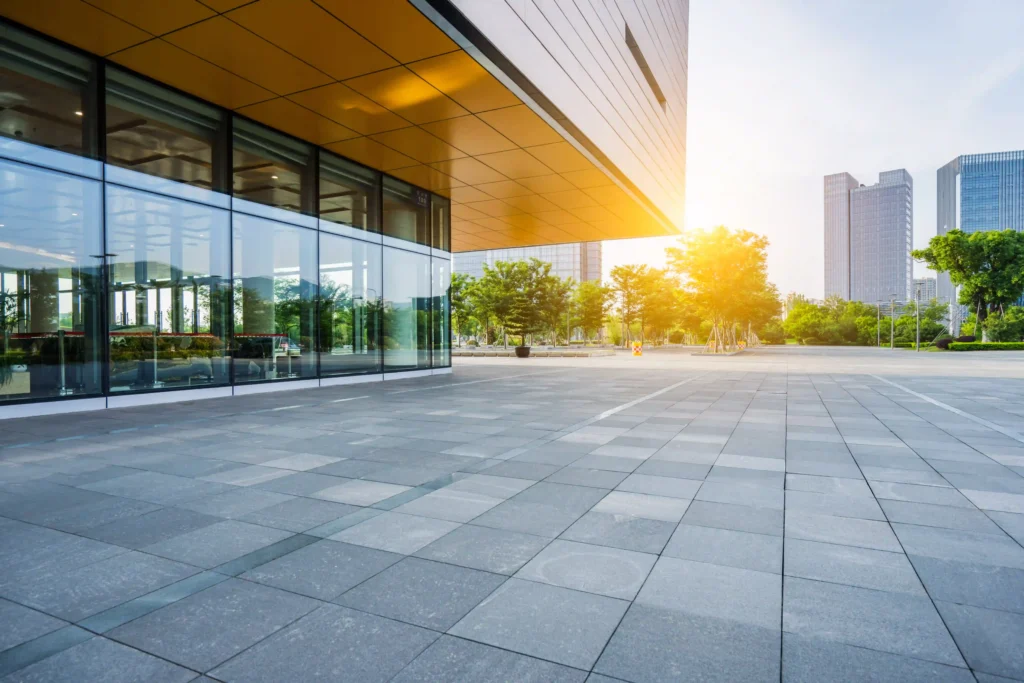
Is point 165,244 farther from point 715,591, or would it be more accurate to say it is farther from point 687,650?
point 687,650

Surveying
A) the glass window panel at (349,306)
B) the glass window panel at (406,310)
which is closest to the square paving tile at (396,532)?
the glass window panel at (349,306)

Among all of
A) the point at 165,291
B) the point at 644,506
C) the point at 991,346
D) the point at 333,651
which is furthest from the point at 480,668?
the point at 991,346

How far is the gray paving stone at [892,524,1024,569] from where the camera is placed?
11.8 ft

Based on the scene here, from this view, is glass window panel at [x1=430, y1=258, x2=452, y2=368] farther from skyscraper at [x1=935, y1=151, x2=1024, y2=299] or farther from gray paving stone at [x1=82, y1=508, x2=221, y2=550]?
skyscraper at [x1=935, y1=151, x2=1024, y2=299]

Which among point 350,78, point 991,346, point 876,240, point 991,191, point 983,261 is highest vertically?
point 991,191

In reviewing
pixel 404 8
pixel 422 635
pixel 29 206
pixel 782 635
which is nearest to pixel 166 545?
pixel 422 635

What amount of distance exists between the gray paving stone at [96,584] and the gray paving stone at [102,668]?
15.6 inches

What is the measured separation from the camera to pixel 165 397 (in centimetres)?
1168

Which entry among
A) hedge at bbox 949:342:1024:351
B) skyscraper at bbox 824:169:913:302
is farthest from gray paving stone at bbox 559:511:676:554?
skyscraper at bbox 824:169:913:302

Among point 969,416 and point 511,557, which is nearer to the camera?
point 511,557

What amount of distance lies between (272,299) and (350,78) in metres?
5.96

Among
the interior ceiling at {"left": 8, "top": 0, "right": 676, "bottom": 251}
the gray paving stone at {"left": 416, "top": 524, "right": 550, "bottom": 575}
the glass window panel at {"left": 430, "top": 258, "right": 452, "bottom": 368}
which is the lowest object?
the gray paving stone at {"left": 416, "top": 524, "right": 550, "bottom": 575}

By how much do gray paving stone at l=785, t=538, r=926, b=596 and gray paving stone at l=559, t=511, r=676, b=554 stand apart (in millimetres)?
787

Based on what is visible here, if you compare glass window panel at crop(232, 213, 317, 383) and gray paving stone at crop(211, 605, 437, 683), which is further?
glass window panel at crop(232, 213, 317, 383)
